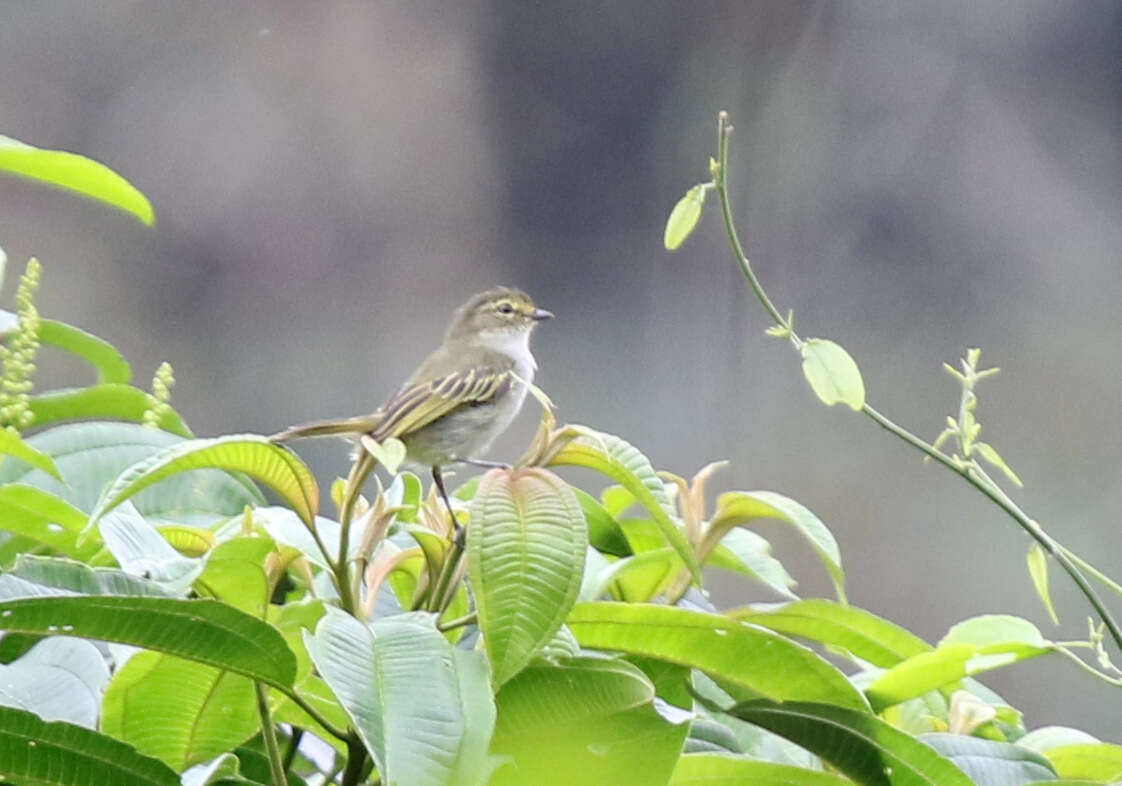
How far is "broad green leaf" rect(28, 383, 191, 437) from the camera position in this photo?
958 mm

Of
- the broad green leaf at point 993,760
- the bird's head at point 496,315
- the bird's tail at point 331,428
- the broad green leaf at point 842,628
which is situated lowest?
the bird's tail at point 331,428

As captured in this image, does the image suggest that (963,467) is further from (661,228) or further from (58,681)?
(661,228)

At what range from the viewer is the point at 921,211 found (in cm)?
314

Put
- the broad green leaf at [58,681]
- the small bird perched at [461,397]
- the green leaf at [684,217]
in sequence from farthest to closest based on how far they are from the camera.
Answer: the small bird perched at [461,397] < the green leaf at [684,217] < the broad green leaf at [58,681]

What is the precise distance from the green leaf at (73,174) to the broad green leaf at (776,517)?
0.38 metres

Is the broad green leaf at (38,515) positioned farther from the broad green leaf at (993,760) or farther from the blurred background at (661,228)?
the blurred background at (661,228)

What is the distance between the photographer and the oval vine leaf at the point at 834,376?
29.0 inches

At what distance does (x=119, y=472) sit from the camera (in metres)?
0.84

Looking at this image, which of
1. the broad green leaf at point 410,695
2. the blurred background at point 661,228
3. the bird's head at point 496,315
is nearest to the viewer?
the broad green leaf at point 410,695

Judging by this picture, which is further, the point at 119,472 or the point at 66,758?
the point at 119,472

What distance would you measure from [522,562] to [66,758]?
0.18 metres

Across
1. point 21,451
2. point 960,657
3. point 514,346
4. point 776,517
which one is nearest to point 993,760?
point 960,657

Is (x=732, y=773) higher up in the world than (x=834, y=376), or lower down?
lower down

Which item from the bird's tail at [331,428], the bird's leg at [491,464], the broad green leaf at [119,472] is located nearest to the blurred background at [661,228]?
the bird's tail at [331,428]
